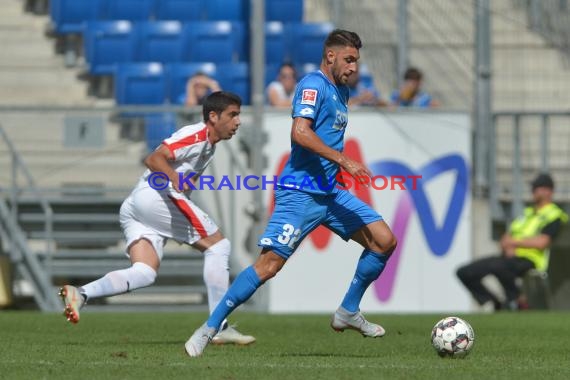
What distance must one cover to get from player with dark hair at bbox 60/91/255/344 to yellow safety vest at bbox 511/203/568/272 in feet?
21.8

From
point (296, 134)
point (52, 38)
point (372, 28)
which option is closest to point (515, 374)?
point (296, 134)

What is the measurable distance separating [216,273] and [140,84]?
8.21 m

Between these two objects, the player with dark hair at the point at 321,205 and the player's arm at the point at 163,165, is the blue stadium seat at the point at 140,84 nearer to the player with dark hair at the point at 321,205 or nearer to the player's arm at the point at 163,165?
the player's arm at the point at 163,165

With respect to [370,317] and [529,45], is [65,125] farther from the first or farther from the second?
[529,45]

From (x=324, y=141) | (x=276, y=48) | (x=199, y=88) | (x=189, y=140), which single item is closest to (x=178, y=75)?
(x=276, y=48)

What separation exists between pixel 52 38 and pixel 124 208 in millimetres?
9504

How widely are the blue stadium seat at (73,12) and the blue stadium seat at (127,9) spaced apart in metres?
0.14

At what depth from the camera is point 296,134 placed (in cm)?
871

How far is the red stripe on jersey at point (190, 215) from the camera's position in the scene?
1041 cm

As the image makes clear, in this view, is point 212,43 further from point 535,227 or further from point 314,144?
point 314,144

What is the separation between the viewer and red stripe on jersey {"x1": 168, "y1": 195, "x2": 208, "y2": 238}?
34.2 ft

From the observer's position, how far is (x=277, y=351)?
31.0 feet

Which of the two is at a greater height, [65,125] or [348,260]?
[65,125]

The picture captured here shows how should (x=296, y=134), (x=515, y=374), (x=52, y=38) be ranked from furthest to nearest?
1. (x=52, y=38)
2. (x=296, y=134)
3. (x=515, y=374)
